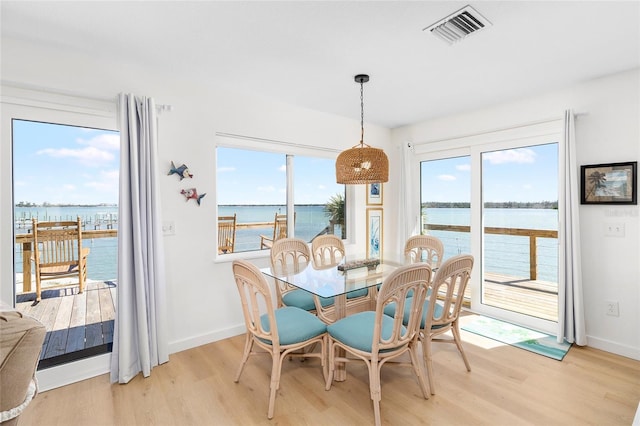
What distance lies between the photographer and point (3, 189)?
2160 mm

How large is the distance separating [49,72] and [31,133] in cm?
45

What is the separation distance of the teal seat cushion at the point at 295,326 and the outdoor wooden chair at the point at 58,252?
5.00 feet

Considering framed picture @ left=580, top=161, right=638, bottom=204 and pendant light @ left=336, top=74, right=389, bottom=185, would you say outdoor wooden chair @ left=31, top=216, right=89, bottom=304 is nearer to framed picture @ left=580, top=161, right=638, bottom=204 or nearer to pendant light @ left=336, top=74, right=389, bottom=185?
pendant light @ left=336, top=74, right=389, bottom=185

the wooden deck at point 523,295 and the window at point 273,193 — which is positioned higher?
the window at point 273,193

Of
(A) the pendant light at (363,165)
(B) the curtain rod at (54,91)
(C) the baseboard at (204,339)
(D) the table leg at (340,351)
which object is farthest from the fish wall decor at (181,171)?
(D) the table leg at (340,351)

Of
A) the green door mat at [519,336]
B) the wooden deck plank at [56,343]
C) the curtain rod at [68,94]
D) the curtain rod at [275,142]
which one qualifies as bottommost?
the green door mat at [519,336]

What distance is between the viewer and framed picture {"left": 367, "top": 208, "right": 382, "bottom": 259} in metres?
4.50

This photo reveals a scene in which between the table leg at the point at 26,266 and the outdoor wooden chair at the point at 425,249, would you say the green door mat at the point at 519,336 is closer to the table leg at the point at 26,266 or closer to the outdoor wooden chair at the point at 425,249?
the outdoor wooden chair at the point at 425,249

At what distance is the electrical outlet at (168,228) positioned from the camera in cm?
280

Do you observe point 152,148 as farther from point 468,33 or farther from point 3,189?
point 468,33

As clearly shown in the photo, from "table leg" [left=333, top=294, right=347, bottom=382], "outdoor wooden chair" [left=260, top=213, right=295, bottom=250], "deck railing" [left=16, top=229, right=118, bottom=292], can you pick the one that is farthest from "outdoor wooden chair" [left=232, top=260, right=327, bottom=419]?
"deck railing" [left=16, top=229, right=118, bottom=292]

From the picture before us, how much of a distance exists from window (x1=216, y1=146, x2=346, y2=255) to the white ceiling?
0.77m

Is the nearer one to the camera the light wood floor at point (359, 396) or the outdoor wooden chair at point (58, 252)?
the light wood floor at point (359, 396)

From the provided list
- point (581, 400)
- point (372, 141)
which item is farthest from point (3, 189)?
point (581, 400)
